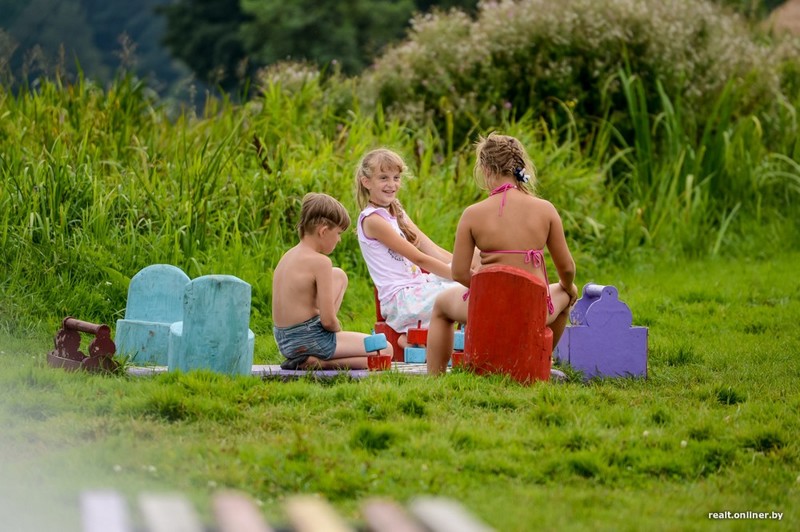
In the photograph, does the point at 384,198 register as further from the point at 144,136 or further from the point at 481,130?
the point at 481,130

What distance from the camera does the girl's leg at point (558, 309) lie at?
5.90 meters

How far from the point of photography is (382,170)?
6.62 m

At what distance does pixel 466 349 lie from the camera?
5695 millimetres

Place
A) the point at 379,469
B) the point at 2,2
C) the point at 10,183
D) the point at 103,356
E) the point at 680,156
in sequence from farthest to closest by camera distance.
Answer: the point at 2,2
the point at 680,156
the point at 10,183
the point at 103,356
the point at 379,469

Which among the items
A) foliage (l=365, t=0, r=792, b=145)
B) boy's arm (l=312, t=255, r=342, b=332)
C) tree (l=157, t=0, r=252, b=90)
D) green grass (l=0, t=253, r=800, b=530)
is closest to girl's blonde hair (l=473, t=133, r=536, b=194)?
boy's arm (l=312, t=255, r=342, b=332)

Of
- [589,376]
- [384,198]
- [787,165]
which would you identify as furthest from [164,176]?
[787,165]

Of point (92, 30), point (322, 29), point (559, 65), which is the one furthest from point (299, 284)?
point (92, 30)

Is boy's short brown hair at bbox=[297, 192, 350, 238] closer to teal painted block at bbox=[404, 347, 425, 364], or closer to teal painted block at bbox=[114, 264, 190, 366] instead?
teal painted block at bbox=[114, 264, 190, 366]

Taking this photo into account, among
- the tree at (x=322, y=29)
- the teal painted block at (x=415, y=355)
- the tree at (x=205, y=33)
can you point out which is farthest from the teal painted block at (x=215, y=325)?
the tree at (x=205, y=33)

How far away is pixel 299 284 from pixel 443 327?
30.1 inches

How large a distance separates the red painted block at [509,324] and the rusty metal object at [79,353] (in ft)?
5.71

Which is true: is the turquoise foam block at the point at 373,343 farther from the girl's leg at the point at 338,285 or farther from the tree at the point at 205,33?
the tree at the point at 205,33

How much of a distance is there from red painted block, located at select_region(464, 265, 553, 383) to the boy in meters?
0.72

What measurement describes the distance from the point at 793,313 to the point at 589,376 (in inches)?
106
